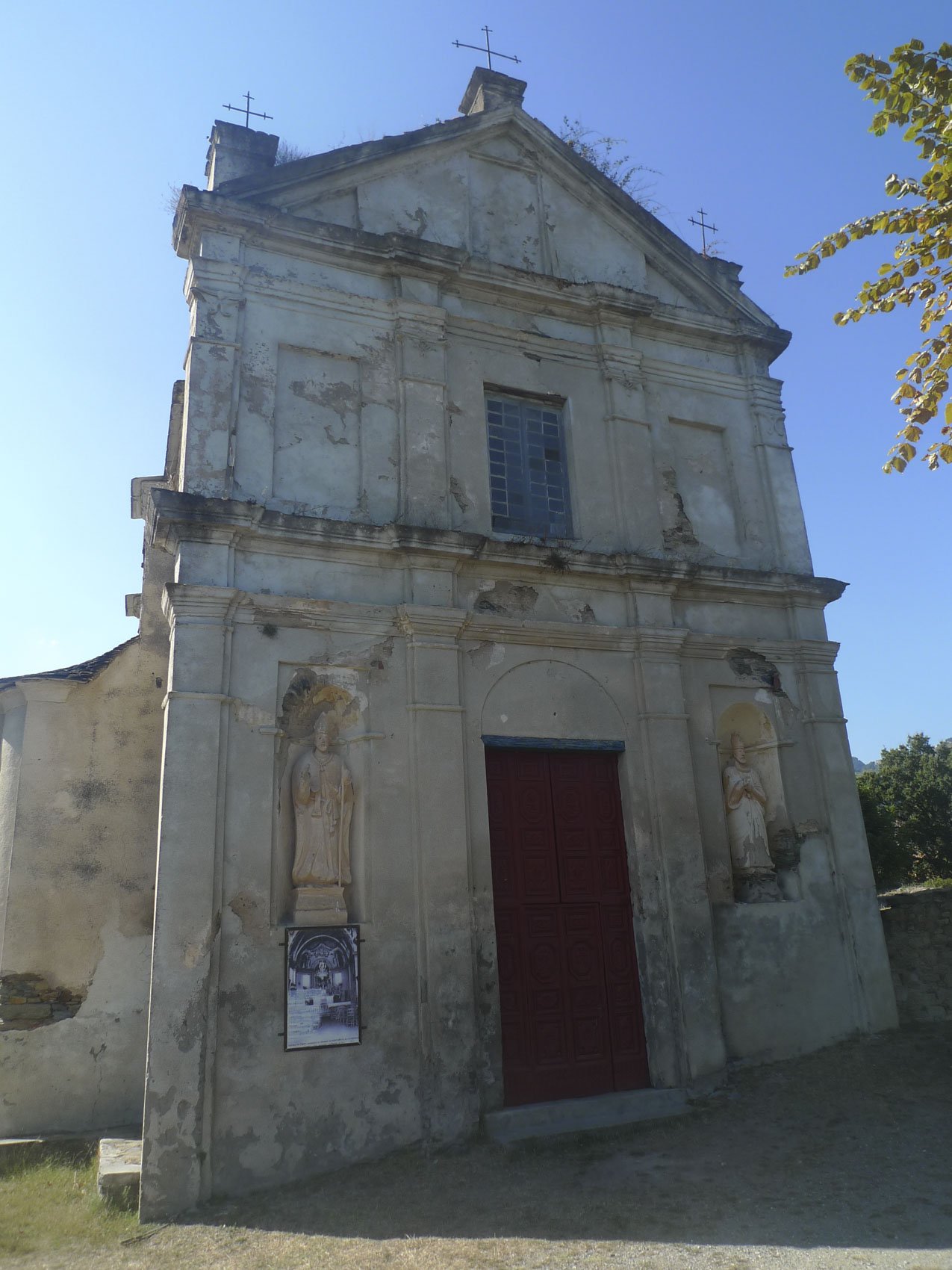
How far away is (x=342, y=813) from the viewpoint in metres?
8.01

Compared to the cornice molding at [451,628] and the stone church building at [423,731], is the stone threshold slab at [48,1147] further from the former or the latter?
the cornice molding at [451,628]

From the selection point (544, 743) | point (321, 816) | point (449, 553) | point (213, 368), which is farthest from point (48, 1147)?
point (213, 368)

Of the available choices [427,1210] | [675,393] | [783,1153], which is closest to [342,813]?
[427,1210]

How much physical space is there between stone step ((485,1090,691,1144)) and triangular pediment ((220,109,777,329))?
834cm

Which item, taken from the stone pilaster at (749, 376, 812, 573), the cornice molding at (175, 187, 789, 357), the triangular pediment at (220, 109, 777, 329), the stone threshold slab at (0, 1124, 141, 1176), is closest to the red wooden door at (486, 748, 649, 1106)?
the stone threshold slab at (0, 1124, 141, 1176)

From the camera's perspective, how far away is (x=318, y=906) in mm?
7699

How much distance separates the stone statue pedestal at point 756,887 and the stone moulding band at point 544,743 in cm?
186

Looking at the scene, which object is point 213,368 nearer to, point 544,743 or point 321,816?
point 321,816

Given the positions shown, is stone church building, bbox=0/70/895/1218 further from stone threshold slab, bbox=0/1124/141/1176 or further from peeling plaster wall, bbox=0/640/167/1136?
stone threshold slab, bbox=0/1124/141/1176

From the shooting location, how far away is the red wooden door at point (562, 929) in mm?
8328

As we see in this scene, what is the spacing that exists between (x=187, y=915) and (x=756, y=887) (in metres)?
5.67

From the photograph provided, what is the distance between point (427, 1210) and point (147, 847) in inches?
171

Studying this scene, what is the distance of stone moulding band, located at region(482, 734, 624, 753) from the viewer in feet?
29.2

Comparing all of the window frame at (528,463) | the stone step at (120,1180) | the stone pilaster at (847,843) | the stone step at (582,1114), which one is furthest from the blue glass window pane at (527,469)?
the stone step at (120,1180)
